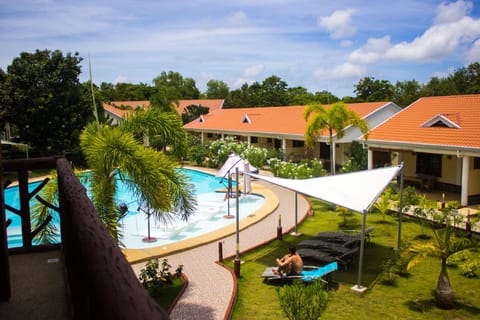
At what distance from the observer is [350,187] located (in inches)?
463

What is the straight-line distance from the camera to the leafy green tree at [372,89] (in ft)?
179

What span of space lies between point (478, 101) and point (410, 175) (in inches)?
201

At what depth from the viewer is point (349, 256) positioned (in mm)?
11969

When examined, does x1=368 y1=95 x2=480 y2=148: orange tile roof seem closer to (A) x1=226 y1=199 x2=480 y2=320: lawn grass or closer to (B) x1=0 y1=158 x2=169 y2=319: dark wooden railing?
(A) x1=226 y1=199 x2=480 y2=320: lawn grass

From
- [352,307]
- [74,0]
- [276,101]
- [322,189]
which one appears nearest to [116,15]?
[74,0]

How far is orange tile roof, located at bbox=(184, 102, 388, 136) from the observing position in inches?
1182

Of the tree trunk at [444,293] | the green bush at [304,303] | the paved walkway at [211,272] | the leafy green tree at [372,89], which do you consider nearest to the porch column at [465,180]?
the paved walkway at [211,272]

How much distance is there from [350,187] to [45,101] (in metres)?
23.6

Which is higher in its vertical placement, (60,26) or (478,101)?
(60,26)

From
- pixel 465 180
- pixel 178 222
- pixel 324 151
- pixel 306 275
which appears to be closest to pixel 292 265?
pixel 306 275

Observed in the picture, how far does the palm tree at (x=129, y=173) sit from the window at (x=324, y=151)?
22.0m

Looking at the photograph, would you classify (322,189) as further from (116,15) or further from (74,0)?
(74,0)

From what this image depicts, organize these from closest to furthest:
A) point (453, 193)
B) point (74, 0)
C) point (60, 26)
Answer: point (74, 0), point (60, 26), point (453, 193)

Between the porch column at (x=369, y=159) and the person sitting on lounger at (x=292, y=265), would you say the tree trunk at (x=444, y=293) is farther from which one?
the porch column at (x=369, y=159)
